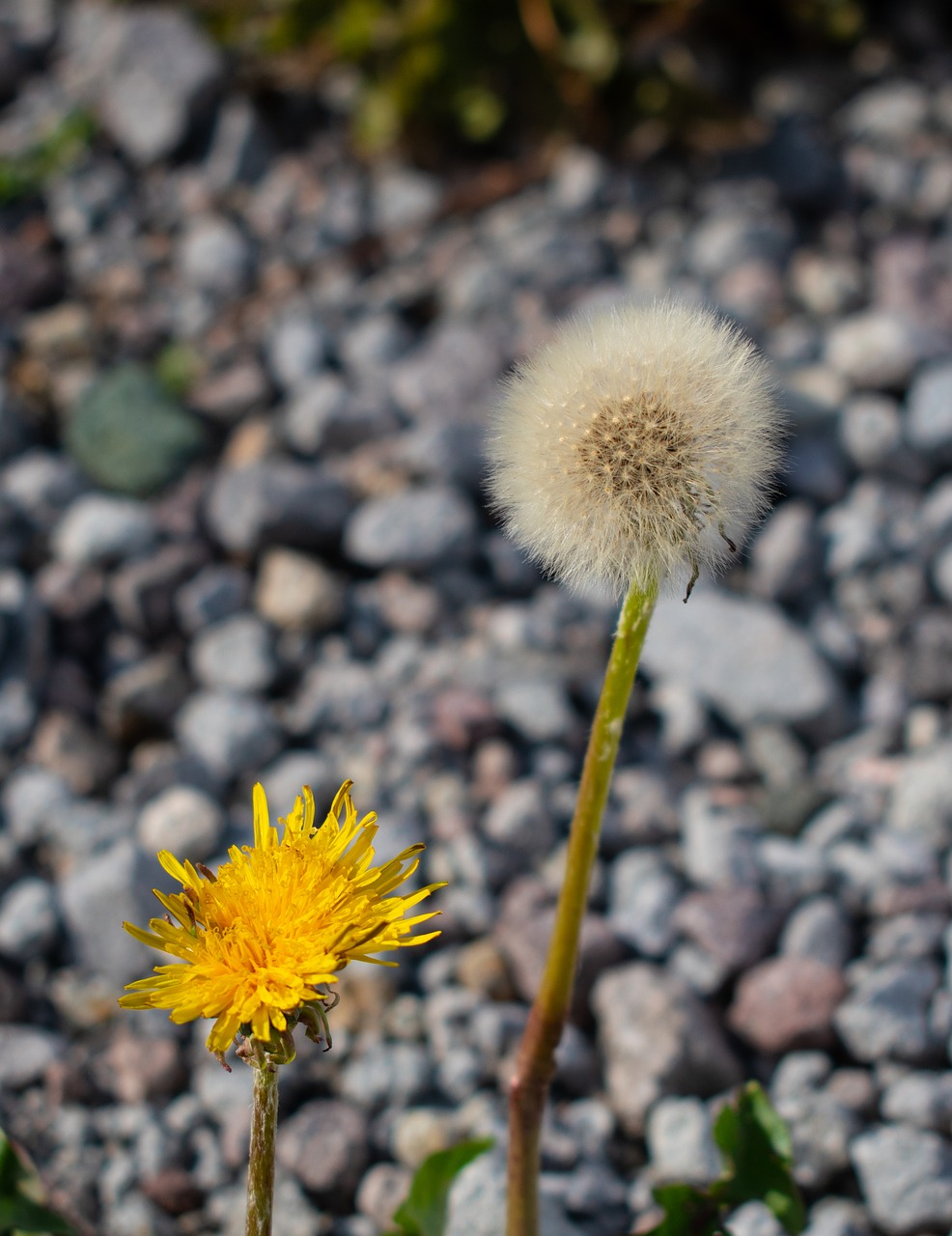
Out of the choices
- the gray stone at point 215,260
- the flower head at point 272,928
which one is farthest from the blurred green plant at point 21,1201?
the gray stone at point 215,260

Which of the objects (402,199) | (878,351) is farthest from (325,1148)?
(402,199)

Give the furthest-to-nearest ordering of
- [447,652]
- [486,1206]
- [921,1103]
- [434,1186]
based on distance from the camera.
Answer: [447,652]
[921,1103]
[486,1206]
[434,1186]

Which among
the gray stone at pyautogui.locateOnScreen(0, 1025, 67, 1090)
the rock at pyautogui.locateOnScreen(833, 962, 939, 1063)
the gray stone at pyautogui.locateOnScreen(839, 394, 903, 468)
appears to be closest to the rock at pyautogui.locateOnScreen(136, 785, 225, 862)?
the gray stone at pyautogui.locateOnScreen(0, 1025, 67, 1090)

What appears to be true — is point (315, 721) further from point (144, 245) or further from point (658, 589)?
point (144, 245)

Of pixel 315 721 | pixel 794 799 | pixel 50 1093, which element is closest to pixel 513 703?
pixel 315 721

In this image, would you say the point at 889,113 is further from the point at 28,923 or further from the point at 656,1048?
the point at 28,923

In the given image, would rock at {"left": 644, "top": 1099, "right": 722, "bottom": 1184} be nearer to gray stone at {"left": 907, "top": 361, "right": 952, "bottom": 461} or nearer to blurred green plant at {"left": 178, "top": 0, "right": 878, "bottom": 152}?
gray stone at {"left": 907, "top": 361, "right": 952, "bottom": 461}
